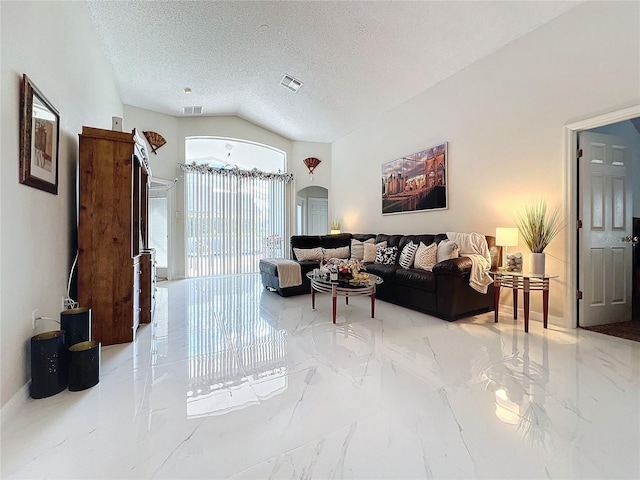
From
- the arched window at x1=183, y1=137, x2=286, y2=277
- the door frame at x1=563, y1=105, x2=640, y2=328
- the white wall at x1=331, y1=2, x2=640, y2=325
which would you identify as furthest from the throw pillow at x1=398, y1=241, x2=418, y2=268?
the arched window at x1=183, y1=137, x2=286, y2=277

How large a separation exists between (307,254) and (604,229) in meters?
3.86

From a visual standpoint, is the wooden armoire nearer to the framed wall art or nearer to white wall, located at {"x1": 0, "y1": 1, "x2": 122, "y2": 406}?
white wall, located at {"x1": 0, "y1": 1, "x2": 122, "y2": 406}

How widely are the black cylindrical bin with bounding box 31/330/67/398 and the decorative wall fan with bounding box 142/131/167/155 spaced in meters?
4.88

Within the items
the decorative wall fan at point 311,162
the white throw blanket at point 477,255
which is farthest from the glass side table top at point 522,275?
the decorative wall fan at point 311,162

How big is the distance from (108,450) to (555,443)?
6.99 ft

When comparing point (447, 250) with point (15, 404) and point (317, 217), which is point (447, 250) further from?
point (317, 217)

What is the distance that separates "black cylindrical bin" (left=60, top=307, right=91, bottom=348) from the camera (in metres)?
2.11

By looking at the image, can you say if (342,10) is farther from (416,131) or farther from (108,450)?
(108,450)

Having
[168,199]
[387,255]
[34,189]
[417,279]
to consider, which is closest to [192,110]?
[168,199]

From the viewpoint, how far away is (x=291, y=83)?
4.84 metres

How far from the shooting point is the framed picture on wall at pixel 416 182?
443 cm

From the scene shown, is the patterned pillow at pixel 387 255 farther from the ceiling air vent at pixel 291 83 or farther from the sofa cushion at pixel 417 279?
the ceiling air vent at pixel 291 83

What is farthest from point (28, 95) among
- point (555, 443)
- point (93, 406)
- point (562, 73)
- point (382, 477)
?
point (562, 73)

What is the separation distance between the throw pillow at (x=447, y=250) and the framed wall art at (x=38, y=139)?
158 inches
